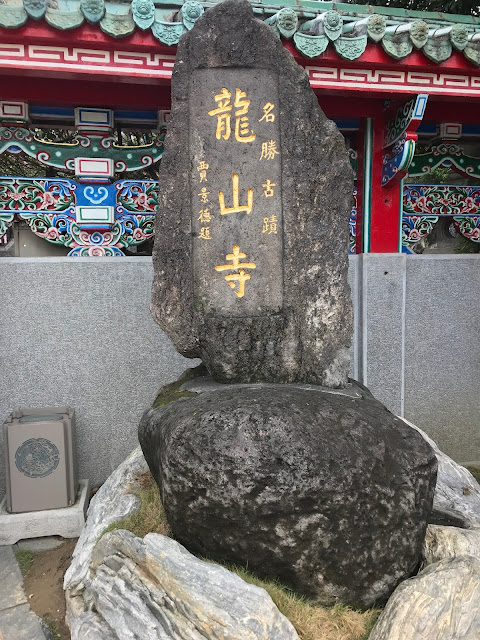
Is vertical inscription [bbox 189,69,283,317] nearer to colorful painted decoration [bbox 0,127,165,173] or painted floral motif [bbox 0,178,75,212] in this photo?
colorful painted decoration [bbox 0,127,165,173]

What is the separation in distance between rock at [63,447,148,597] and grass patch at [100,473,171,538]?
60 millimetres

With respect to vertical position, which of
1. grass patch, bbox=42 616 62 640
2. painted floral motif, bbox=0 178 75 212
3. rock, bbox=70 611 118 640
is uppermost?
painted floral motif, bbox=0 178 75 212

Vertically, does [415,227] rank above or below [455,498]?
above

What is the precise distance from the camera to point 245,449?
198cm

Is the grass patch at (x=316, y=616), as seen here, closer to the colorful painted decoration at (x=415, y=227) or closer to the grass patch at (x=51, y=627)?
the grass patch at (x=51, y=627)

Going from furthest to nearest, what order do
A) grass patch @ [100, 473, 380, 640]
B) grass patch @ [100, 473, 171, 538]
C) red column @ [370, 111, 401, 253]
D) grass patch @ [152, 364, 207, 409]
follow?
1. red column @ [370, 111, 401, 253]
2. grass patch @ [152, 364, 207, 409]
3. grass patch @ [100, 473, 171, 538]
4. grass patch @ [100, 473, 380, 640]

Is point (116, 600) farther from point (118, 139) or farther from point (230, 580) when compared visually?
point (118, 139)

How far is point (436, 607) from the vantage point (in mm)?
1910

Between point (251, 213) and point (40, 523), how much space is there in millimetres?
2833

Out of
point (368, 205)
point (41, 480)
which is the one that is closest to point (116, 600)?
point (41, 480)

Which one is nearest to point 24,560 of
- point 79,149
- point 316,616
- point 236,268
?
point 316,616

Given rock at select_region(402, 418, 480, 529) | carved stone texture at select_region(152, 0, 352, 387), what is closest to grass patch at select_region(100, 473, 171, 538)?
carved stone texture at select_region(152, 0, 352, 387)

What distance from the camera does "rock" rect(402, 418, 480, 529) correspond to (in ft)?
9.22

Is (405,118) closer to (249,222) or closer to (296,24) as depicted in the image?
(296,24)
